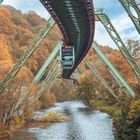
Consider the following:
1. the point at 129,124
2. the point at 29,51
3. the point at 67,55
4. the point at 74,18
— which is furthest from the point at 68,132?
the point at 74,18

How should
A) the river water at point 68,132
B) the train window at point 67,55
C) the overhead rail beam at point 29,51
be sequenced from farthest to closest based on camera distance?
the train window at point 67,55 < the overhead rail beam at point 29,51 < the river water at point 68,132

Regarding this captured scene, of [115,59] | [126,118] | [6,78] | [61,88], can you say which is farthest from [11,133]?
[61,88]

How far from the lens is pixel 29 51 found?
212ft

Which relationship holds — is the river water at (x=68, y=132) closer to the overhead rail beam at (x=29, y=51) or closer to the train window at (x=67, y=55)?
the overhead rail beam at (x=29, y=51)

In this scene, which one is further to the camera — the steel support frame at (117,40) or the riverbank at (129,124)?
the steel support frame at (117,40)

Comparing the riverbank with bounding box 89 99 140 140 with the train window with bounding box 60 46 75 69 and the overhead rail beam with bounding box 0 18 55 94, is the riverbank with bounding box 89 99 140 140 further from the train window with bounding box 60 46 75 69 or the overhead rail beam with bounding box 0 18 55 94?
the overhead rail beam with bounding box 0 18 55 94

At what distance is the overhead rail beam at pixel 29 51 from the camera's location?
197ft

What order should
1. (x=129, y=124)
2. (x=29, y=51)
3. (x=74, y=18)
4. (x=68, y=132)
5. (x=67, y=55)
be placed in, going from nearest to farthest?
(x=129, y=124)
(x=74, y=18)
(x=68, y=132)
(x=67, y=55)
(x=29, y=51)

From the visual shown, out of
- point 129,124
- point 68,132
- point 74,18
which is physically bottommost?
point 68,132

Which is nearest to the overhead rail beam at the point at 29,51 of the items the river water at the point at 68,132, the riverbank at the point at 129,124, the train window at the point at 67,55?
the train window at the point at 67,55

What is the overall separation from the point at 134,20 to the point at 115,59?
174 feet

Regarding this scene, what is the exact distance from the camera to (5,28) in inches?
5886

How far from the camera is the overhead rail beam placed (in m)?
60.1

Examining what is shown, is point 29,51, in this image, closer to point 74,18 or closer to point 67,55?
point 67,55
